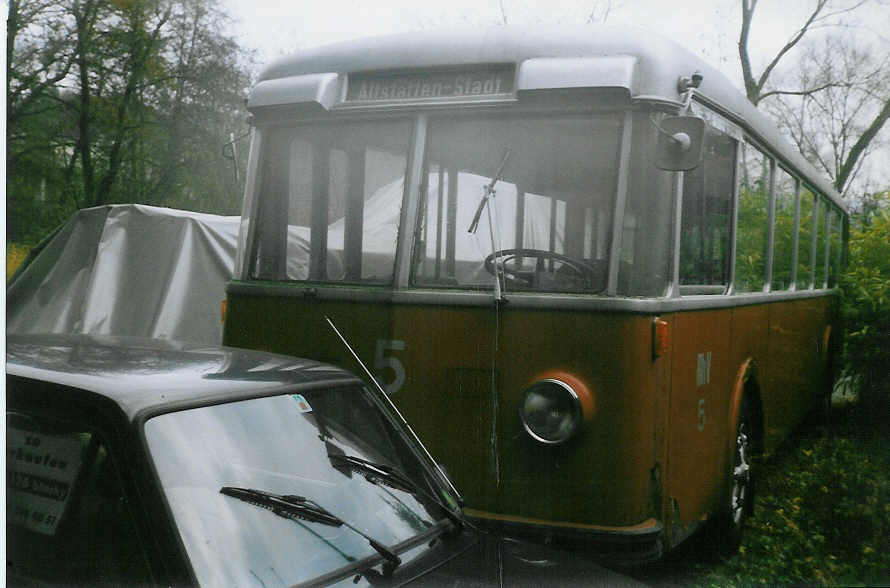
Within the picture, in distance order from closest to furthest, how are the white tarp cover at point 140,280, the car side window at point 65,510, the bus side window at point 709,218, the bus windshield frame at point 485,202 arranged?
the car side window at point 65,510 < the bus windshield frame at point 485,202 < the bus side window at point 709,218 < the white tarp cover at point 140,280

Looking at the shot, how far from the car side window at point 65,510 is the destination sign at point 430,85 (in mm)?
2473

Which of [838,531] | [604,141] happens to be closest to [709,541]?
[838,531]

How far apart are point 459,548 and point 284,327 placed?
229 centimetres

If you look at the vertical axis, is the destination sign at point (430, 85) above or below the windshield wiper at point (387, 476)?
above

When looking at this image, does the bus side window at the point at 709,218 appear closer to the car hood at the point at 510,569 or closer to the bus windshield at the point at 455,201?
the bus windshield at the point at 455,201

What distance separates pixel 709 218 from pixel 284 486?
297 cm

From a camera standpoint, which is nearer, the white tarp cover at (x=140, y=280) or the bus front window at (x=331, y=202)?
the bus front window at (x=331, y=202)

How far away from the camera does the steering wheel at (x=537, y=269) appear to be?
3.97 m

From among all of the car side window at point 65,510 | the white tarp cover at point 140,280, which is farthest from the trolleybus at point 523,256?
the white tarp cover at point 140,280

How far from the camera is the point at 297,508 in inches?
90.7

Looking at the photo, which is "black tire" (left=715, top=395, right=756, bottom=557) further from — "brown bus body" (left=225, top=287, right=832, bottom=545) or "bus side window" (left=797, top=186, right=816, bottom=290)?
"bus side window" (left=797, top=186, right=816, bottom=290)

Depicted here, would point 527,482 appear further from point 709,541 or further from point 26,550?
point 26,550

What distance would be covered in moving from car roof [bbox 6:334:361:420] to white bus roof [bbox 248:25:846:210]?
6.00 feet

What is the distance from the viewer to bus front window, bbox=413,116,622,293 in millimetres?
3965
